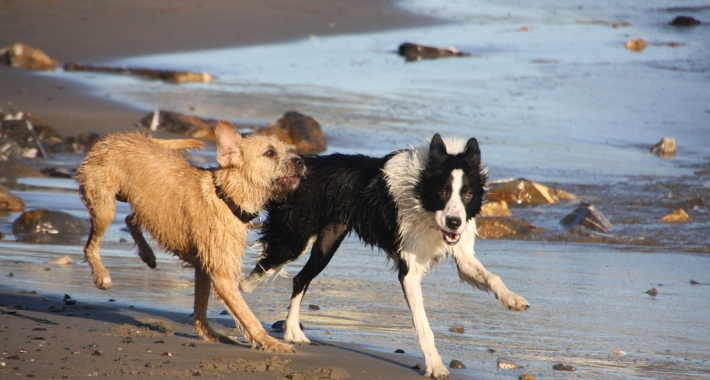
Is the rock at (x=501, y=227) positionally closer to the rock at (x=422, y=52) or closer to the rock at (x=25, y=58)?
the rock at (x=25, y=58)

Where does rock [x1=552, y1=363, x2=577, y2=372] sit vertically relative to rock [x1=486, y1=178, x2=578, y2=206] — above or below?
below

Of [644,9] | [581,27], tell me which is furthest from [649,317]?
[644,9]

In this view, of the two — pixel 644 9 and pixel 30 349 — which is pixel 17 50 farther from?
pixel 644 9

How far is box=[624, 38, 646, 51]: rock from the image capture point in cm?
2300

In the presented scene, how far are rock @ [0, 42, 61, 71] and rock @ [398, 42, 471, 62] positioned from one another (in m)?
8.28

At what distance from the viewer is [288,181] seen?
225 inches

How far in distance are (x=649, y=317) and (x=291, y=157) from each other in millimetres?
Answer: 2935

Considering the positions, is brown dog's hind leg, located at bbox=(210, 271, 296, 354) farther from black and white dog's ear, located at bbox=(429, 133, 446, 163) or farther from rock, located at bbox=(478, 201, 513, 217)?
rock, located at bbox=(478, 201, 513, 217)

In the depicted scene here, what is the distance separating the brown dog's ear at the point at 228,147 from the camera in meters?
5.42

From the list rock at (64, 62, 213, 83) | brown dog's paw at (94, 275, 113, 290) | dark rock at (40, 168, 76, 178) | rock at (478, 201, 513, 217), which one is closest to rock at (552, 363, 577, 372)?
brown dog's paw at (94, 275, 113, 290)

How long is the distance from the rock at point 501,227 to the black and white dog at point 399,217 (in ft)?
10.9

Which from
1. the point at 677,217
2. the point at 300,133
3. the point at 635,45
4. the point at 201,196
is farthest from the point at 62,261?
the point at 635,45

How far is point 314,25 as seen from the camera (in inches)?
1015

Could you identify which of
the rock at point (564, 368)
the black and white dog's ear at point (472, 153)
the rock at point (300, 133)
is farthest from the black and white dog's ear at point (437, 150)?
the rock at point (300, 133)
